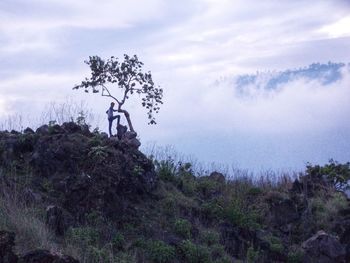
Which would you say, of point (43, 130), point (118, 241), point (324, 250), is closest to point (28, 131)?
point (43, 130)

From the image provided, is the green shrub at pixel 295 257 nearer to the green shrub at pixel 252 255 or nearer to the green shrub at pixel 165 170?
the green shrub at pixel 252 255

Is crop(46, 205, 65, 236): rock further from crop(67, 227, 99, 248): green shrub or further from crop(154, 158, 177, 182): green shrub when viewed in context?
crop(154, 158, 177, 182): green shrub

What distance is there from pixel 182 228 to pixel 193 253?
103 cm

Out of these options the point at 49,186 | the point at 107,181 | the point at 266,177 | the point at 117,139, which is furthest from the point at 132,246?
the point at 266,177

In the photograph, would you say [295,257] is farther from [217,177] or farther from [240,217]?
[217,177]

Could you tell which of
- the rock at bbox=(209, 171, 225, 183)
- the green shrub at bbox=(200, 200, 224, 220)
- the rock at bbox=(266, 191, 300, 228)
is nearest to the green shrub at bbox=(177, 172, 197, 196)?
the green shrub at bbox=(200, 200, 224, 220)

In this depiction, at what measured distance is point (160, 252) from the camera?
1055cm

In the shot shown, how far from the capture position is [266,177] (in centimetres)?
1809

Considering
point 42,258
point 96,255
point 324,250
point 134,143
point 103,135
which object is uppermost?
point 103,135

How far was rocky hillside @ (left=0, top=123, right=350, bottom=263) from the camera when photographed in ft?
33.8

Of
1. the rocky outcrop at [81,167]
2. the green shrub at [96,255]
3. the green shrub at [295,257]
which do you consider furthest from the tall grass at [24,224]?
the green shrub at [295,257]

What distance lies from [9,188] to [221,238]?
15.2ft

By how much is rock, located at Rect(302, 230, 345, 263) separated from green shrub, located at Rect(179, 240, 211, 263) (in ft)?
8.78

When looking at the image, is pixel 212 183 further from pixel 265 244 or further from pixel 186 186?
pixel 265 244
